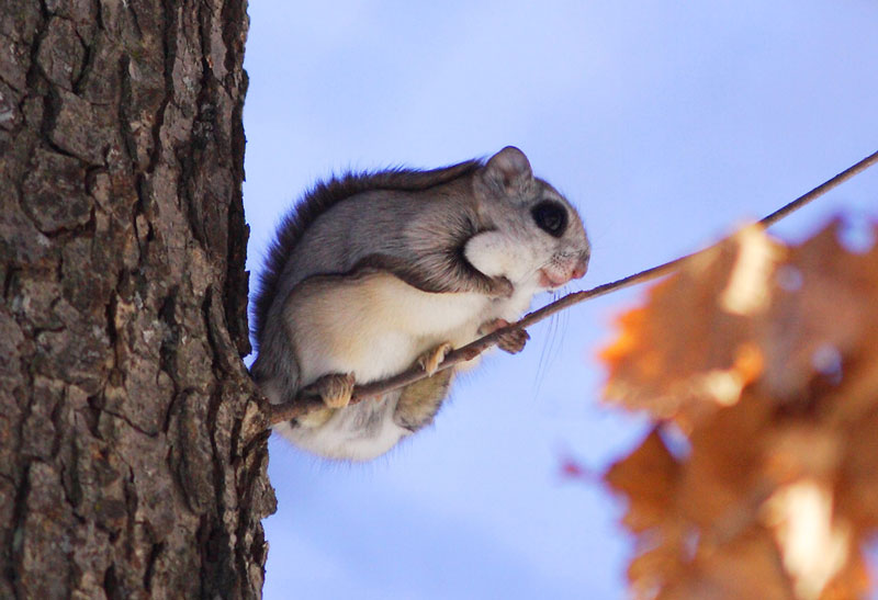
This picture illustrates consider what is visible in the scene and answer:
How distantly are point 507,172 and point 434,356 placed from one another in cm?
89

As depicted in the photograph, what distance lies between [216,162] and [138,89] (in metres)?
0.24

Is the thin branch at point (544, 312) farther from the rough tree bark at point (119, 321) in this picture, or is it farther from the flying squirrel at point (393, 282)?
the rough tree bark at point (119, 321)

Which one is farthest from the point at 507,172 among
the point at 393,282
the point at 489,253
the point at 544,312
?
the point at 544,312

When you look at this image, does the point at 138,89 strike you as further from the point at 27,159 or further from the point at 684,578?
the point at 684,578

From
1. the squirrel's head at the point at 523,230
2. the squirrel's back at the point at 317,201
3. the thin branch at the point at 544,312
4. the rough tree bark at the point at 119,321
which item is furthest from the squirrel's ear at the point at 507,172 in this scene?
the rough tree bark at the point at 119,321

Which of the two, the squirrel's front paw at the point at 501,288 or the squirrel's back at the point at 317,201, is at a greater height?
the squirrel's back at the point at 317,201

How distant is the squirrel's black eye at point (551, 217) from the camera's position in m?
3.32

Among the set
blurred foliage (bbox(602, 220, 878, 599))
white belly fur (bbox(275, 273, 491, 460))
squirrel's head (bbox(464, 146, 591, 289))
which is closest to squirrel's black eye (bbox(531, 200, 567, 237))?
squirrel's head (bbox(464, 146, 591, 289))

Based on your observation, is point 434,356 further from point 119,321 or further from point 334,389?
point 119,321

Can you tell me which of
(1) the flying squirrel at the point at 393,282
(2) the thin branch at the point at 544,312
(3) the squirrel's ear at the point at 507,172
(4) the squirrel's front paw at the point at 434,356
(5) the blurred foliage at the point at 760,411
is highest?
(3) the squirrel's ear at the point at 507,172

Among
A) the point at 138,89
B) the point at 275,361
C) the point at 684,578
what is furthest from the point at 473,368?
the point at 684,578

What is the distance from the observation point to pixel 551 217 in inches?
132

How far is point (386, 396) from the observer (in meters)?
3.01

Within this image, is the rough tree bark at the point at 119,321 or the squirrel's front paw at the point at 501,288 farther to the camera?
the squirrel's front paw at the point at 501,288
